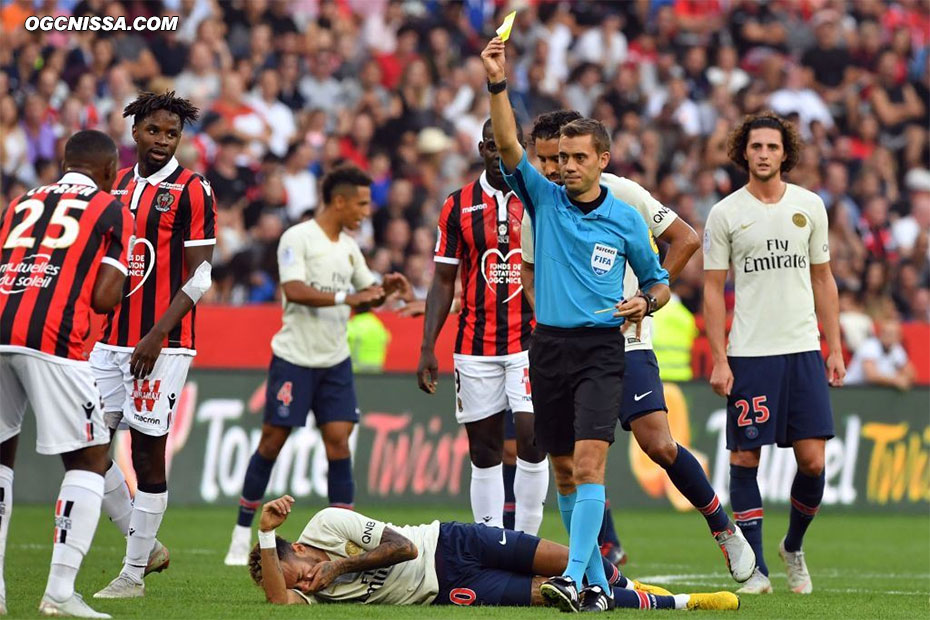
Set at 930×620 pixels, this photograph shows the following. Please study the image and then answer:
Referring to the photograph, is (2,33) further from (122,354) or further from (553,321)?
(553,321)

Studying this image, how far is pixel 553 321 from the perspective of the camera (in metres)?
7.54

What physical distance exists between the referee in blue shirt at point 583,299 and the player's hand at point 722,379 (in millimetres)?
1745

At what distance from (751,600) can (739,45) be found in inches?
616

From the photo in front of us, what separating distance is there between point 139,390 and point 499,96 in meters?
2.74

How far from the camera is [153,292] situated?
862cm

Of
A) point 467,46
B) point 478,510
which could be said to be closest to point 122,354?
point 478,510

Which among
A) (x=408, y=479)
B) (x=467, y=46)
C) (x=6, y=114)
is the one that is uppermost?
(x=467, y=46)

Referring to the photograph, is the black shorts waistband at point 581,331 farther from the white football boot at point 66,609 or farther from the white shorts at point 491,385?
the white football boot at point 66,609

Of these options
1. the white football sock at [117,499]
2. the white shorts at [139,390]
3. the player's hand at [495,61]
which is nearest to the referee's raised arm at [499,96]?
the player's hand at [495,61]

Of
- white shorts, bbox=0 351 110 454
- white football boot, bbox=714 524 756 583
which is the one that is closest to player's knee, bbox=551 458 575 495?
white football boot, bbox=714 524 756 583

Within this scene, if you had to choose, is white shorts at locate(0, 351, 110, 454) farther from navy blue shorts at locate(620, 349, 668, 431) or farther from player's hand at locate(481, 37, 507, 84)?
navy blue shorts at locate(620, 349, 668, 431)

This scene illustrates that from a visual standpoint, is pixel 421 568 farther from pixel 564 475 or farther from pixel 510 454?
pixel 510 454

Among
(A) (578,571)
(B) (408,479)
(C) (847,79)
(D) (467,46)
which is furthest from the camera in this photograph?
(C) (847,79)

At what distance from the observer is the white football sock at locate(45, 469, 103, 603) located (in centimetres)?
688
